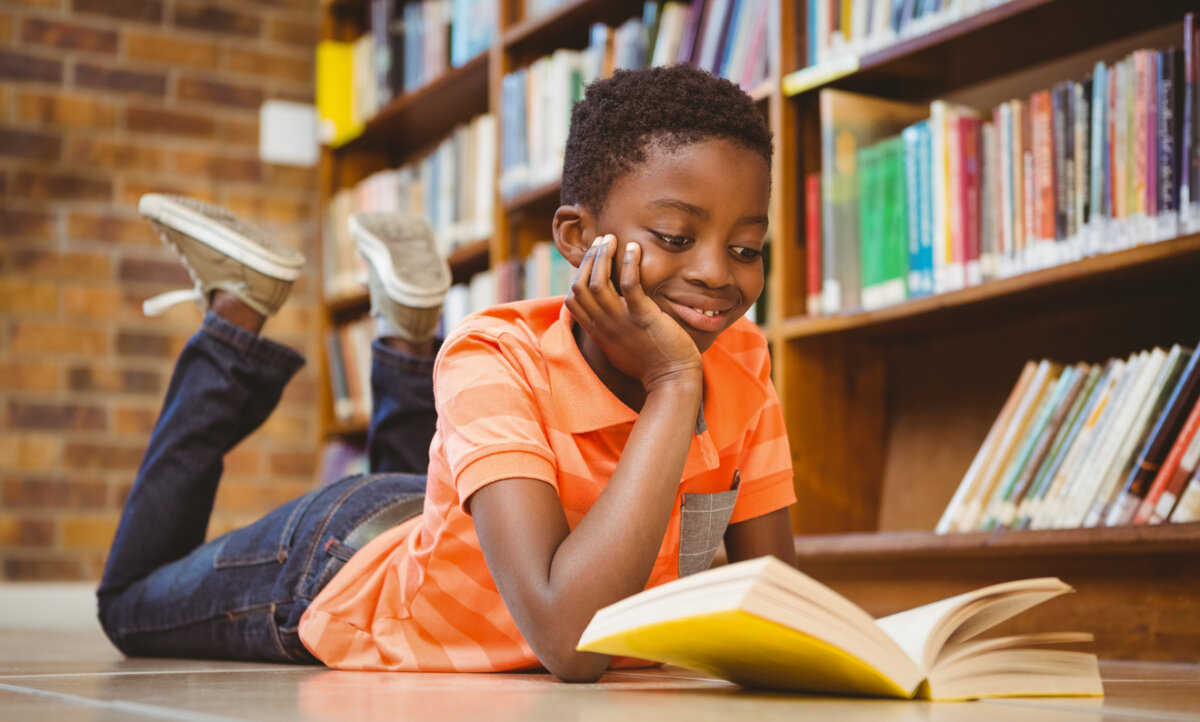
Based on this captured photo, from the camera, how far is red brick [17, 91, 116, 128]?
325cm

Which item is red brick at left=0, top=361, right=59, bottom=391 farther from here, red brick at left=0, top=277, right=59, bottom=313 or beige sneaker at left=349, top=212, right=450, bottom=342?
beige sneaker at left=349, top=212, right=450, bottom=342

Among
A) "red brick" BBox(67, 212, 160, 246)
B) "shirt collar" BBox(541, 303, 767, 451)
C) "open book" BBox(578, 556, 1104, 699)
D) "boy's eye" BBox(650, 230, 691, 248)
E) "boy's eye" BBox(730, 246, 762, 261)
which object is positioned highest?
"red brick" BBox(67, 212, 160, 246)

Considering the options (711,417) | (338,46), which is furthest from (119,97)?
(711,417)

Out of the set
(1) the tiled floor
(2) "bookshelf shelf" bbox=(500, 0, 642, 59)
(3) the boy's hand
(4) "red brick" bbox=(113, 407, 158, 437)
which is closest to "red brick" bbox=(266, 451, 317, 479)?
(4) "red brick" bbox=(113, 407, 158, 437)

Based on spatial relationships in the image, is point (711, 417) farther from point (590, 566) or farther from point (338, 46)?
point (338, 46)

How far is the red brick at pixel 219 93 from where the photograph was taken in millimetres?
3467

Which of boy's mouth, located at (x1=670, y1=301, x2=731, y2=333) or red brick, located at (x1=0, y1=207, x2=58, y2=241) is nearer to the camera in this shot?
boy's mouth, located at (x1=670, y1=301, x2=731, y2=333)

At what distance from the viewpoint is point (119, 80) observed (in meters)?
3.37

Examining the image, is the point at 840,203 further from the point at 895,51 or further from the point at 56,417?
the point at 56,417

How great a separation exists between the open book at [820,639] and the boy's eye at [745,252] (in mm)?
335

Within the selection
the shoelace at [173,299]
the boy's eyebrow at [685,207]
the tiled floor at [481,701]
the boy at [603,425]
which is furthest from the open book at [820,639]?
the shoelace at [173,299]

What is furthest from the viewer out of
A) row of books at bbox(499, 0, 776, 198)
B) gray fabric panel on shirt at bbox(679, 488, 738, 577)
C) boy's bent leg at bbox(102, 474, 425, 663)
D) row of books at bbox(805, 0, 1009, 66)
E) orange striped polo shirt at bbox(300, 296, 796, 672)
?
row of books at bbox(499, 0, 776, 198)

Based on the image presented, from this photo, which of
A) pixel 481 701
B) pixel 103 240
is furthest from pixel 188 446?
pixel 103 240

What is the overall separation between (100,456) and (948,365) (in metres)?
2.26
